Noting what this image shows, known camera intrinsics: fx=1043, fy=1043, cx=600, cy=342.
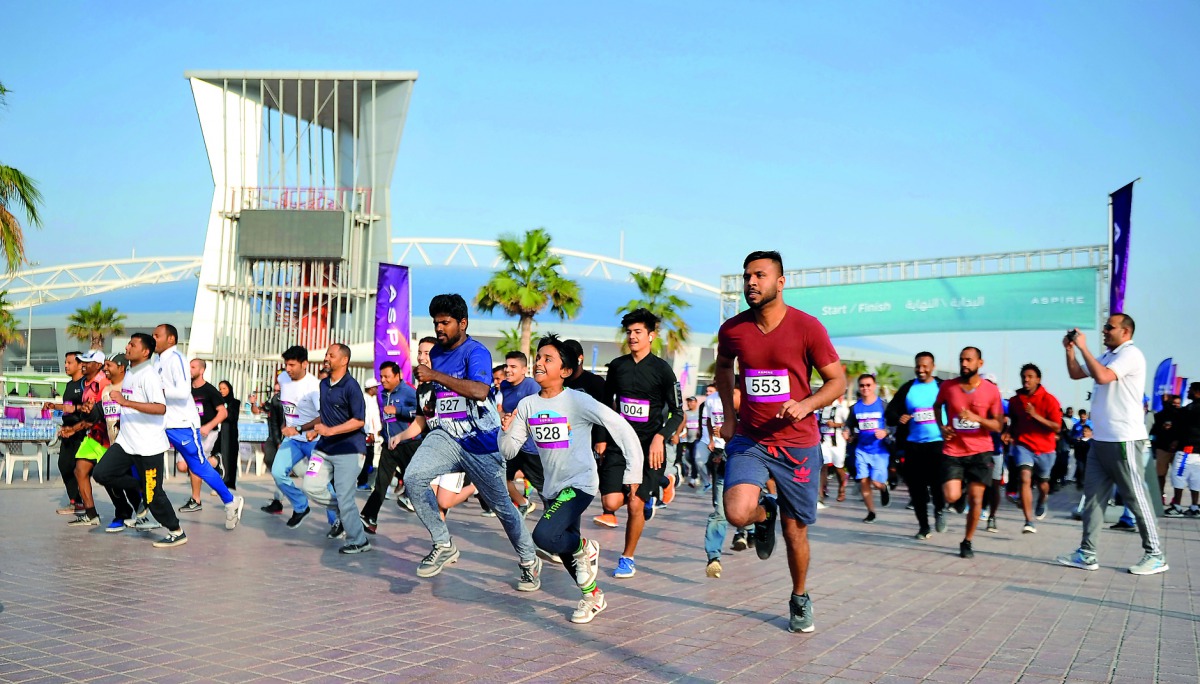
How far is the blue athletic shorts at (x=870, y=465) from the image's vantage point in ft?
44.9

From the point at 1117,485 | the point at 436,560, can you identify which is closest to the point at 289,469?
the point at 436,560

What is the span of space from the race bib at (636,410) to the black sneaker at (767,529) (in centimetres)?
226

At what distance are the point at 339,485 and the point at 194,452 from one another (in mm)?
1992

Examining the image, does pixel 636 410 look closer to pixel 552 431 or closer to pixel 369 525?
pixel 552 431

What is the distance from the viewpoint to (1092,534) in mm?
8992

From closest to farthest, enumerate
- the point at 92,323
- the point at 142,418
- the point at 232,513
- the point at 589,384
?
the point at 142,418 < the point at 589,384 < the point at 232,513 < the point at 92,323

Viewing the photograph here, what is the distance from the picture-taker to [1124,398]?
8680 millimetres

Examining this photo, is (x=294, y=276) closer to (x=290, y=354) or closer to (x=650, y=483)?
(x=290, y=354)

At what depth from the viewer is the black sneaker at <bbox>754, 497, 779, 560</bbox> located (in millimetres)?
6004

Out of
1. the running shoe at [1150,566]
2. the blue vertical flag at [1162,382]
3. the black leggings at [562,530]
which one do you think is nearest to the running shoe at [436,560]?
the black leggings at [562,530]

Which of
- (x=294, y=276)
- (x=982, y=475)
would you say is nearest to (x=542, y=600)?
(x=982, y=475)

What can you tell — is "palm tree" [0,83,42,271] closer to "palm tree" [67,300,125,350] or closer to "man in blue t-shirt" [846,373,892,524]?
"man in blue t-shirt" [846,373,892,524]

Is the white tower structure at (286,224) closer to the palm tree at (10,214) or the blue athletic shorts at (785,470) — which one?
the palm tree at (10,214)

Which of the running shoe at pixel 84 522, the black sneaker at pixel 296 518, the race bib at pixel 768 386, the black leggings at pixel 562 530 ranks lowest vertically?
the running shoe at pixel 84 522
